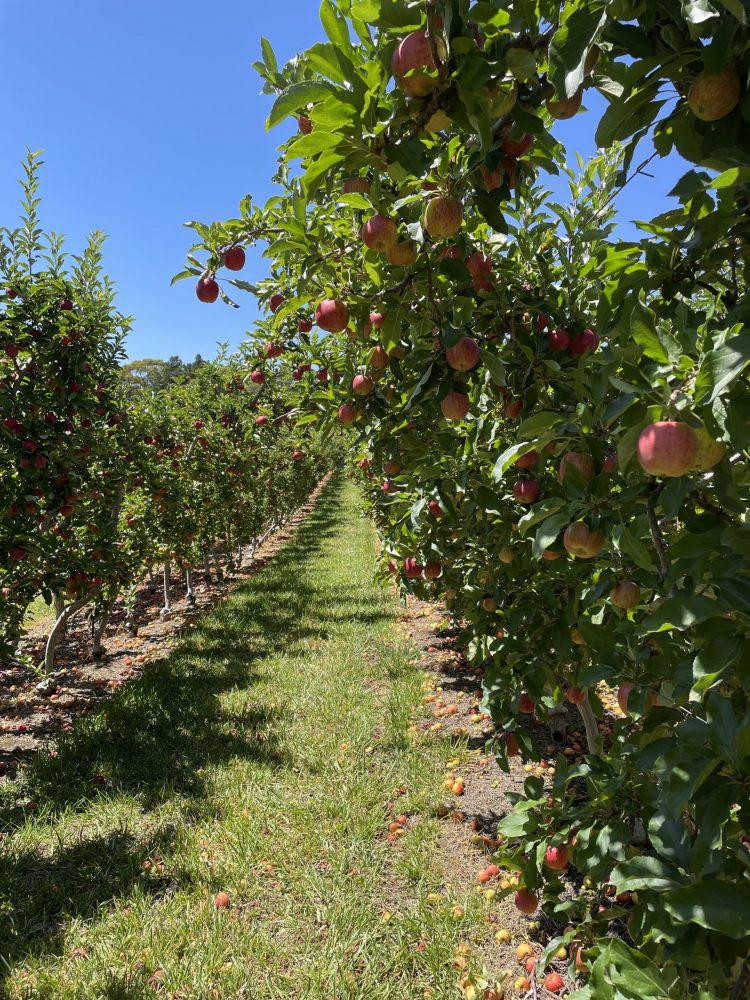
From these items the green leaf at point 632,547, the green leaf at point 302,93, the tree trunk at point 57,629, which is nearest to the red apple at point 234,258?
the green leaf at point 302,93

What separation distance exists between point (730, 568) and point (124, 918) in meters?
3.02

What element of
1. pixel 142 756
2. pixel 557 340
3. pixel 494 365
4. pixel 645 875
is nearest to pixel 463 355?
pixel 494 365

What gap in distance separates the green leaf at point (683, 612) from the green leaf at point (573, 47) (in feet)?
2.77

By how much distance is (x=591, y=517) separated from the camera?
1470 mm

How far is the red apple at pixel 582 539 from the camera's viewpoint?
4.69 ft

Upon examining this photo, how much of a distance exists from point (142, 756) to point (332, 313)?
3.76 m

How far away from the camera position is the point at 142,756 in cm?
415

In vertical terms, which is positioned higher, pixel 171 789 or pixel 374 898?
pixel 171 789

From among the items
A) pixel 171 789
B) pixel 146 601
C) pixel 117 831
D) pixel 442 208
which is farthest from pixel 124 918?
pixel 146 601

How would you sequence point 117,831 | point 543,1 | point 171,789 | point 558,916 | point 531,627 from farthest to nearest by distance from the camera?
point 171,789
point 117,831
point 531,627
point 558,916
point 543,1

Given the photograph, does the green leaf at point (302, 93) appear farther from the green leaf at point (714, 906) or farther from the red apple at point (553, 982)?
the red apple at point (553, 982)

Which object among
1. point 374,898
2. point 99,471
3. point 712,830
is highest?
point 99,471

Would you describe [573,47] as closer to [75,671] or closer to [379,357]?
[379,357]

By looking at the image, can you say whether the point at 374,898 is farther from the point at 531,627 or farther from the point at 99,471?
the point at 99,471
